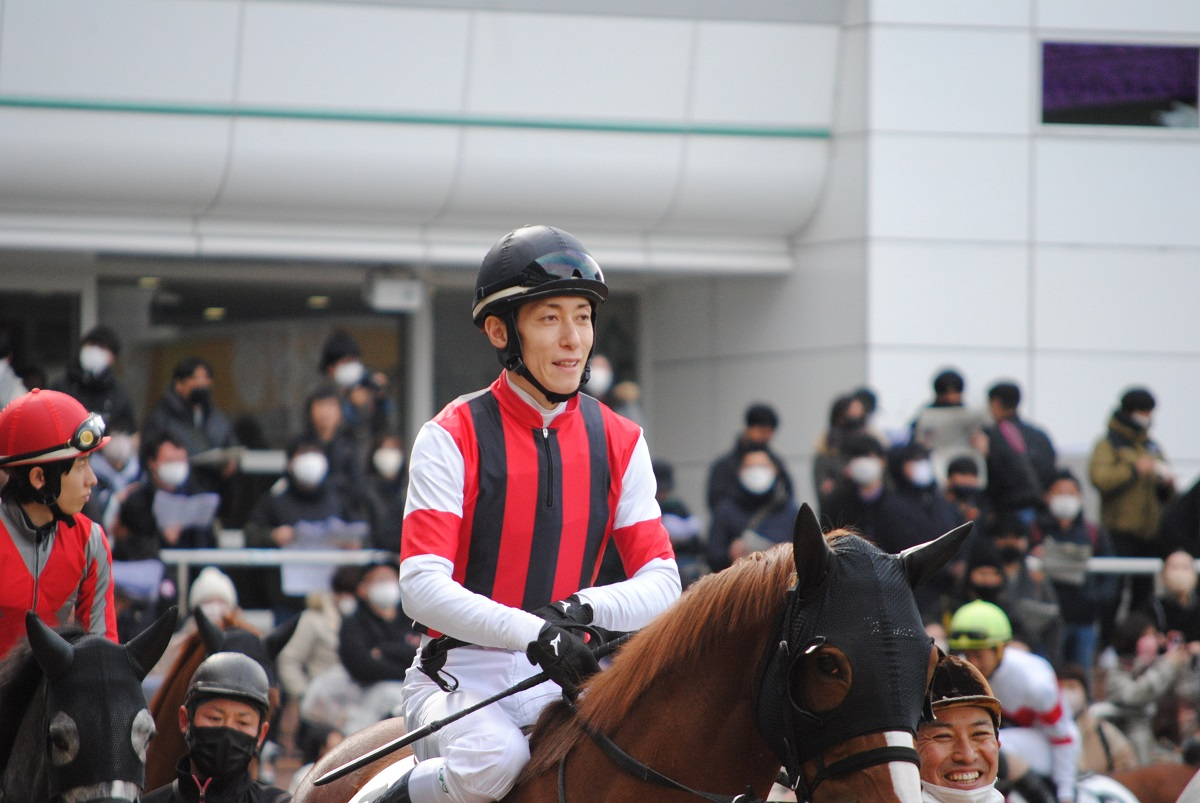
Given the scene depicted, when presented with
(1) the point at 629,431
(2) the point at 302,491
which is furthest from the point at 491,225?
(1) the point at 629,431

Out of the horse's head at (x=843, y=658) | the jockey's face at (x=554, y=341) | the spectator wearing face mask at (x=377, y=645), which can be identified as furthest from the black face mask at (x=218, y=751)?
the spectator wearing face mask at (x=377, y=645)

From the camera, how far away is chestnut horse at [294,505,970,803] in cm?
322

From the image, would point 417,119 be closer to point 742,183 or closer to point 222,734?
point 742,183

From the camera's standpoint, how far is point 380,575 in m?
9.70

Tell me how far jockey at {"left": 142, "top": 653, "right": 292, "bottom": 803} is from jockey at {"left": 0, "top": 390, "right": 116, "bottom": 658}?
48 centimetres

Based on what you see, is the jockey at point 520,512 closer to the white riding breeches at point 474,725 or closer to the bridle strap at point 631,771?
the white riding breeches at point 474,725

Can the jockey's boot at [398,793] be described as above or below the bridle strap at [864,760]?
below

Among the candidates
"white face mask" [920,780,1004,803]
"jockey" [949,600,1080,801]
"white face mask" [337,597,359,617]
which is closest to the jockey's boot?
"white face mask" [920,780,1004,803]

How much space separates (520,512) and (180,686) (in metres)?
2.29

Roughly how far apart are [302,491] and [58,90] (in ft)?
15.0

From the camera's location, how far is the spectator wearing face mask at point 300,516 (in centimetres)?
1023

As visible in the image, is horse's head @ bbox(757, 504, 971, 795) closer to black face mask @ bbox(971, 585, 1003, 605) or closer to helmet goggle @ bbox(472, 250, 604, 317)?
helmet goggle @ bbox(472, 250, 604, 317)

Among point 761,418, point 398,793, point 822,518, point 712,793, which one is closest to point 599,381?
point 761,418

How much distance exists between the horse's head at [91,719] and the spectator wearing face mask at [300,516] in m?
6.08
